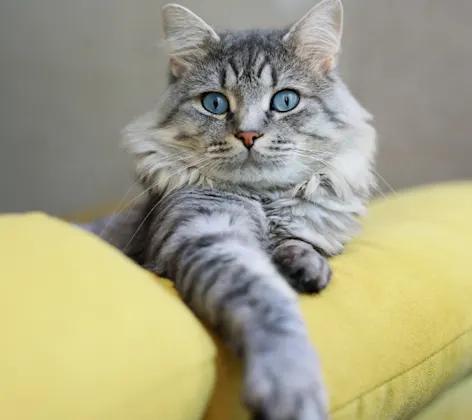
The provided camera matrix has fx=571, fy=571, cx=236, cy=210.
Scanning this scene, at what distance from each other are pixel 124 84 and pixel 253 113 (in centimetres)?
159

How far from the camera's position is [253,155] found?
4.10 feet

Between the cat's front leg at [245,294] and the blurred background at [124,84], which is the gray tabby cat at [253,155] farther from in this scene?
the blurred background at [124,84]

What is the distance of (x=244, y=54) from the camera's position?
1.35 metres

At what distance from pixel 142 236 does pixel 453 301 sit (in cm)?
76

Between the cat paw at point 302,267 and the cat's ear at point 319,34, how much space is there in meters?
0.50

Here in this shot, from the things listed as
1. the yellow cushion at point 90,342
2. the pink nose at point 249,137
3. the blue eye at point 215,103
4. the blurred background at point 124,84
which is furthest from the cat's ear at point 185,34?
the blurred background at point 124,84

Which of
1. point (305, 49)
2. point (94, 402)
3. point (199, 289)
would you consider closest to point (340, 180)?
point (305, 49)

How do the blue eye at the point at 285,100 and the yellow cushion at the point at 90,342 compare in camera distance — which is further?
the blue eye at the point at 285,100

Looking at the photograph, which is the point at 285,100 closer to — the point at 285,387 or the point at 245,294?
the point at 245,294

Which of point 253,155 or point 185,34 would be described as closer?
point 253,155

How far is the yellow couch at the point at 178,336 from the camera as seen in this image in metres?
0.70

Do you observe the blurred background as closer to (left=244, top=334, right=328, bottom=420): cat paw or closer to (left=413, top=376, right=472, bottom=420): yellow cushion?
(left=413, top=376, right=472, bottom=420): yellow cushion

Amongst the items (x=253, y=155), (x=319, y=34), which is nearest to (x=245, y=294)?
(x=253, y=155)

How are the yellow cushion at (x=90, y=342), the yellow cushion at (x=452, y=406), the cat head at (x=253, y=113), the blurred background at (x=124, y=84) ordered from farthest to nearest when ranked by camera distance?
the blurred background at (x=124, y=84) → the cat head at (x=253, y=113) → the yellow cushion at (x=452, y=406) → the yellow cushion at (x=90, y=342)
